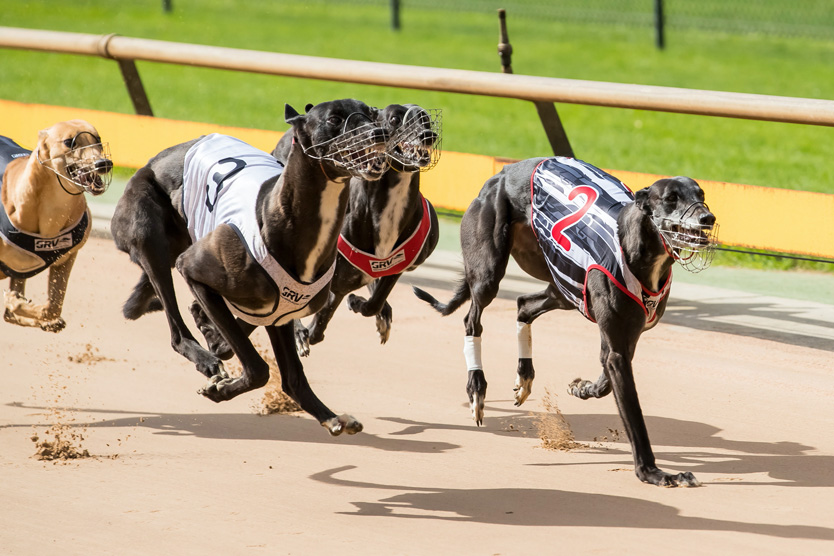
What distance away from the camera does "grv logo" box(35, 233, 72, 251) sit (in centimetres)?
591

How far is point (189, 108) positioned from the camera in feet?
52.0

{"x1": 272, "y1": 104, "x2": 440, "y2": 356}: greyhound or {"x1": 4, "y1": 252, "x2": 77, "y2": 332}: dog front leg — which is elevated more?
{"x1": 272, "y1": 104, "x2": 440, "y2": 356}: greyhound

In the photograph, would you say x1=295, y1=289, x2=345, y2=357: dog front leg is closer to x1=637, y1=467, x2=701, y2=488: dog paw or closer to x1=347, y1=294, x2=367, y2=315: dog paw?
x1=347, y1=294, x2=367, y2=315: dog paw

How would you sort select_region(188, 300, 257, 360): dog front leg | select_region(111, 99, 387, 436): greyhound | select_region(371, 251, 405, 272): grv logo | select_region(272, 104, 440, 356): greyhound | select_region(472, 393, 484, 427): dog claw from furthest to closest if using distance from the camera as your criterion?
select_region(371, 251, 405, 272): grv logo < select_region(272, 104, 440, 356): greyhound < select_region(472, 393, 484, 427): dog claw < select_region(188, 300, 257, 360): dog front leg < select_region(111, 99, 387, 436): greyhound

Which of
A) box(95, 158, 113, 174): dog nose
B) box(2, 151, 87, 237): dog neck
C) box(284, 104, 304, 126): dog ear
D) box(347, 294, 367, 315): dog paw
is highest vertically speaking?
box(284, 104, 304, 126): dog ear

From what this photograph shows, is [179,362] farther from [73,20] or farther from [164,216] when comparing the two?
[73,20]

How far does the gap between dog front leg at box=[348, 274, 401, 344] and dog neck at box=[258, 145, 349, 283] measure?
4.13 feet

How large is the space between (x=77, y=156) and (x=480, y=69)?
1357 centimetres

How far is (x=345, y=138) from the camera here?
427cm

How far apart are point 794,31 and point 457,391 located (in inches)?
705

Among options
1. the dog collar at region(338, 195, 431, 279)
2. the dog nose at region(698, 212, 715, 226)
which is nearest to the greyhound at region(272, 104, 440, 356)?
the dog collar at region(338, 195, 431, 279)

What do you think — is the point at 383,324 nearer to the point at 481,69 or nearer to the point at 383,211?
the point at 383,211

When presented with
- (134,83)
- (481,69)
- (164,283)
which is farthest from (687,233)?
(481,69)

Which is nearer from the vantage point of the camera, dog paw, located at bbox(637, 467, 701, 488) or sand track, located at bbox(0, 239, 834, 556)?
sand track, located at bbox(0, 239, 834, 556)
